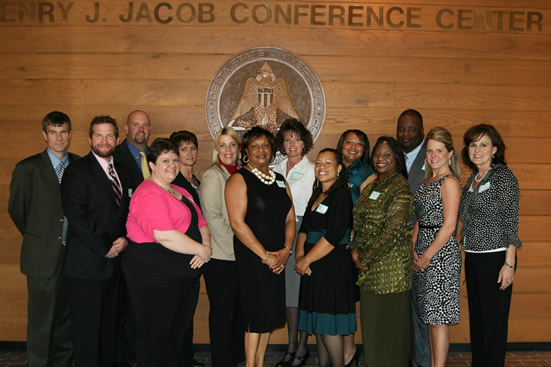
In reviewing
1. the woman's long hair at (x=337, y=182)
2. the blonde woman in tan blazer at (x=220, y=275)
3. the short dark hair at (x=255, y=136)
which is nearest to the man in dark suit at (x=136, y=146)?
the blonde woman in tan blazer at (x=220, y=275)

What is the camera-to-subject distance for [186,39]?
3861 mm

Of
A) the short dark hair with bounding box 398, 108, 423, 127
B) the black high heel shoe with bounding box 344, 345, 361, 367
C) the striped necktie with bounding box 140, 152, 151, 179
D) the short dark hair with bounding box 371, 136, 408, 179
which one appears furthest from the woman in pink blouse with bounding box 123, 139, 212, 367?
the short dark hair with bounding box 398, 108, 423, 127

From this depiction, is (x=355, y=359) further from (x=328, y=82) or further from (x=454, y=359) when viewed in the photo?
(x=328, y=82)

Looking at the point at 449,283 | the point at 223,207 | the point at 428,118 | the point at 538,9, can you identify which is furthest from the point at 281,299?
the point at 538,9

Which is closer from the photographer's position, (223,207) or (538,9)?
(223,207)

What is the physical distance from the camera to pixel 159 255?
2482 mm

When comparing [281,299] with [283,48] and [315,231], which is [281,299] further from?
[283,48]

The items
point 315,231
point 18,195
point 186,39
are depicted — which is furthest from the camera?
point 186,39

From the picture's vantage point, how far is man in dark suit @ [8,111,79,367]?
2973 millimetres

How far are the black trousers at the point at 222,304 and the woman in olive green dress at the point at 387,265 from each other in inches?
33.6

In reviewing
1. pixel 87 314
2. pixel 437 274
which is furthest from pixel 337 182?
pixel 87 314

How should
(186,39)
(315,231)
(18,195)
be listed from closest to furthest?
(315,231), (18,195), (186,39)

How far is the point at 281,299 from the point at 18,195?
6.42ft

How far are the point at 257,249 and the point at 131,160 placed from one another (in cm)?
135
